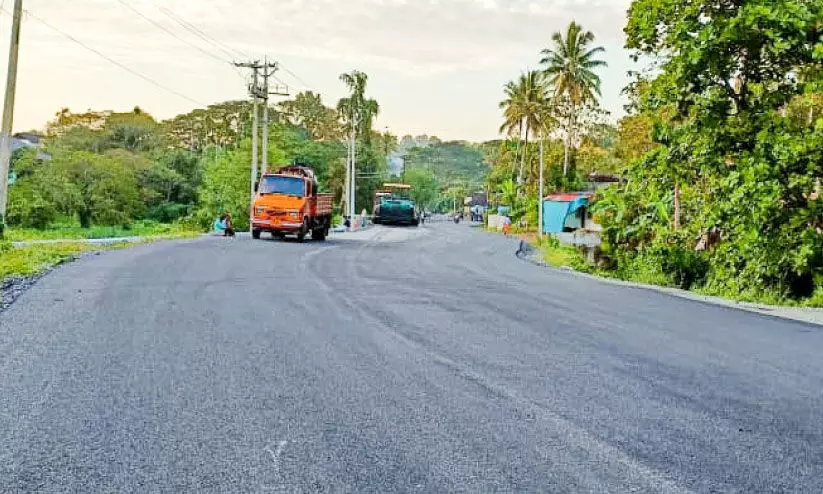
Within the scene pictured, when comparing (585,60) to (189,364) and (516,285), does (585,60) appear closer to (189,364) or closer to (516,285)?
(516,285)

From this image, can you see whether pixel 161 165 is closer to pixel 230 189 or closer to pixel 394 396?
pixel 230 189

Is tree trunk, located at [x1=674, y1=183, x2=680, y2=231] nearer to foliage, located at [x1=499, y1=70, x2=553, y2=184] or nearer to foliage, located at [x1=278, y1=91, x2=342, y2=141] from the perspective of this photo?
foliage, located at [x1=499, y1=70, x2=553, y2=184]

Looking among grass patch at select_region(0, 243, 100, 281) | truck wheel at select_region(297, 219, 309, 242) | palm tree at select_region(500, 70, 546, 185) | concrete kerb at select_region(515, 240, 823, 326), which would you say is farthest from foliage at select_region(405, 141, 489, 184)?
concrete kerb at select_region(515, 240, 823, 326)

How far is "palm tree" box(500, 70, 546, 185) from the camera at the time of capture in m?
66.8

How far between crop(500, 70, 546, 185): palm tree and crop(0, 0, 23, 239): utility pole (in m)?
46.8

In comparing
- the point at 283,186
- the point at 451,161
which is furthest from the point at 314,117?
the point at 451,161

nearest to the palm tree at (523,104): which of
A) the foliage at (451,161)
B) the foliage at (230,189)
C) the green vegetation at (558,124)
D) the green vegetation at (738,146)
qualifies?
the green vegetation at (558,124)

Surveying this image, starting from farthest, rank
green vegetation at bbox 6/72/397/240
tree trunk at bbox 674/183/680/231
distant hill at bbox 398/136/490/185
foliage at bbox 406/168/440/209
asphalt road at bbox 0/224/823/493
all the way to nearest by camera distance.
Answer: distant hill at bbox 398/136/490/185 → foliage at bbox 406/168/440/209 → green vegetation at bbox 6/72/397/240 → tree trunk at bbox 674/183/680/231 → asphalt road at bbox 0/224/823/493

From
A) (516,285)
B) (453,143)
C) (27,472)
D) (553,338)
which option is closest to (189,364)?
(27,472)

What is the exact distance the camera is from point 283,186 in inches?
1253

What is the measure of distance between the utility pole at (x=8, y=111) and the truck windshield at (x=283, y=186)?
10.6 metres

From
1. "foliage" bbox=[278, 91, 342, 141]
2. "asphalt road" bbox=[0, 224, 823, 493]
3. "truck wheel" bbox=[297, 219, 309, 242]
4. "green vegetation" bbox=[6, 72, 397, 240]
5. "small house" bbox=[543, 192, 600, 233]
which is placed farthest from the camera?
"foliage" bbox=[278, 91, 342, 141]

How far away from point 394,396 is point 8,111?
2024 centimetres

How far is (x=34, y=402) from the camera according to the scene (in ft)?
20.6
